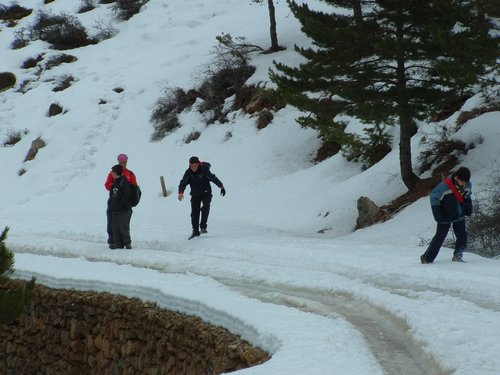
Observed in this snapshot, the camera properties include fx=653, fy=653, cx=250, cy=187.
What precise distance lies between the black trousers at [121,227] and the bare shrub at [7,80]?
27.2 metres

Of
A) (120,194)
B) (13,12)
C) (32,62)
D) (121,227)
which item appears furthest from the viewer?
(13,12)

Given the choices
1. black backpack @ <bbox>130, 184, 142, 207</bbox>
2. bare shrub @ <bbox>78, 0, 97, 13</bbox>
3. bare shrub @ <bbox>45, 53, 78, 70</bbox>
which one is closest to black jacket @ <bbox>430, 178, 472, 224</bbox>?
black backpack @ <bbox>130, 184, 142, 207</bbox>

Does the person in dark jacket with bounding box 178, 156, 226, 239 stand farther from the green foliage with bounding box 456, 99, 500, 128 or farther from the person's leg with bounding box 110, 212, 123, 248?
the green foliage with bounding box 456, 99, 500, 128

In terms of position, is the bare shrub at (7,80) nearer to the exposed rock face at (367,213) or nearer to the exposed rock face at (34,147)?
the exposed rock face at (34,147)

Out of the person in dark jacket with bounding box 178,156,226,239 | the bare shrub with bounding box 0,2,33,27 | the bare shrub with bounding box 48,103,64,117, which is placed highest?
the bare shrub with bounding box 0,2,33,27

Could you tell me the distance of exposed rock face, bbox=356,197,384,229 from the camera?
15.7 metres

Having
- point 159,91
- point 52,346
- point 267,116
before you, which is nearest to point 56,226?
point 52,346

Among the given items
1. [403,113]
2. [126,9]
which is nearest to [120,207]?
[403,113]

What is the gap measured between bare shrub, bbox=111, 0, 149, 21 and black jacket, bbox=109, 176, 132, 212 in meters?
32.7

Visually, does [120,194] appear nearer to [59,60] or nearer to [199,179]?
[199,179]

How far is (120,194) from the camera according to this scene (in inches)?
491

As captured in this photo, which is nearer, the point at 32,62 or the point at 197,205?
the point at 197,205

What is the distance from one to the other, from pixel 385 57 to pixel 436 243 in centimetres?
650

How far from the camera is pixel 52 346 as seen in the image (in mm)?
10703
